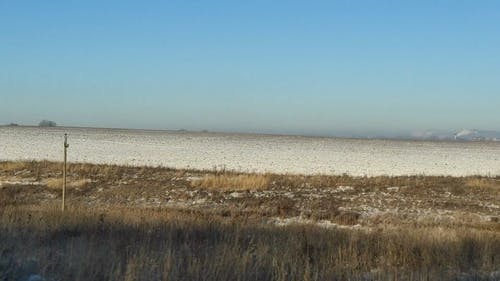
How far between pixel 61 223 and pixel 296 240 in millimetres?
4883

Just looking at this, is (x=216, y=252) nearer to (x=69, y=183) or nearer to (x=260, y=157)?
(x=69, y=183)

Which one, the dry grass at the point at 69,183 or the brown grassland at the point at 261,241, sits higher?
the brown grassland at the point at 261,241

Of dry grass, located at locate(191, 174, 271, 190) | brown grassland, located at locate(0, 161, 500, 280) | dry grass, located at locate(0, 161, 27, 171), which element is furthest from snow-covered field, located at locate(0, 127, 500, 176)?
brown grassland, located at locate(0, 161, 500, 280)

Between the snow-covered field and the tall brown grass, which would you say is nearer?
the tall brown grass

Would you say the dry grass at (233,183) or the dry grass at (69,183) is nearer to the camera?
the dry grass at (233,183)

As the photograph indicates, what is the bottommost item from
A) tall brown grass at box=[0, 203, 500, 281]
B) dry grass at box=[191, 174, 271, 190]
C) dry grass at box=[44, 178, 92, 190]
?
dry grass at box=[44, 178, 92, 190]


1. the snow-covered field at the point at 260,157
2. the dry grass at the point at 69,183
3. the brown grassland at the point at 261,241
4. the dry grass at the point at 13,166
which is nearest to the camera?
the brown grassland at the point at 261,241

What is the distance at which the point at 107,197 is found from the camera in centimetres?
2508

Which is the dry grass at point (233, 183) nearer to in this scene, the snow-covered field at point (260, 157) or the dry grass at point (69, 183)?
the dry grass at point (69, 183)

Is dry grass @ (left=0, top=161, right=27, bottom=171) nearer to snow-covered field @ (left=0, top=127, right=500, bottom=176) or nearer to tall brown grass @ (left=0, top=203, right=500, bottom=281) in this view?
snow-covered field @ (left=0, top=127, right=500, bottom=176)

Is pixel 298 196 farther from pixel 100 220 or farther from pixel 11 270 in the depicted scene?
pixel 11 270

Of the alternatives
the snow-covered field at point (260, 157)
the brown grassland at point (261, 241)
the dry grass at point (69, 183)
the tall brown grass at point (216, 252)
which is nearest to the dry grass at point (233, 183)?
the brown grassland at point (261, 241)

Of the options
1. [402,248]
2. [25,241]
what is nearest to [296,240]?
[402,248]

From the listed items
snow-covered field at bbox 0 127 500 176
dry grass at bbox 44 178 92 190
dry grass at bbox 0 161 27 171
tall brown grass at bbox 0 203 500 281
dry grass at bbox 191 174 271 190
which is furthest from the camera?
snow-covered field at bbox 0 127 500 176
